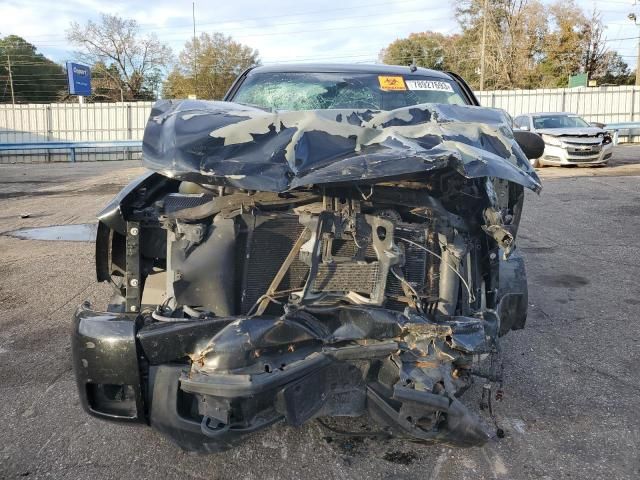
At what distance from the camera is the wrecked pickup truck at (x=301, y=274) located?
2141mm

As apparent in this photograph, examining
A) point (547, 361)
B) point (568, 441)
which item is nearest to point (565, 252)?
point (547, 361)

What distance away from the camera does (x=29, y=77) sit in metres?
44.5

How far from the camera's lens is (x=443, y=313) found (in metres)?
2.52

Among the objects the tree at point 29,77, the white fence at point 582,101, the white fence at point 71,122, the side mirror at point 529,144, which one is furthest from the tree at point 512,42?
the side mirror at point 529,144

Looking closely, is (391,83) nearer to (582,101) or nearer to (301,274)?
(301,274)

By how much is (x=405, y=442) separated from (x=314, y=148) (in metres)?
1.48

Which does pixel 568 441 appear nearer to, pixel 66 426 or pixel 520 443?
pixel 520 443

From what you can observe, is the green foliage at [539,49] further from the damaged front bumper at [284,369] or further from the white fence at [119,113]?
the damaged front bumper at [284,369]

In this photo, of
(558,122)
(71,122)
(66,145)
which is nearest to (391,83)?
(558,122)

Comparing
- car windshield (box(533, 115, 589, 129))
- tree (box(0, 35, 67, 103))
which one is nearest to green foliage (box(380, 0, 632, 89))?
car windshield (box(533, 115, 589, 129))

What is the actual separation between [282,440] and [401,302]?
35.8 inches

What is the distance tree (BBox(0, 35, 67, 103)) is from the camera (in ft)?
144

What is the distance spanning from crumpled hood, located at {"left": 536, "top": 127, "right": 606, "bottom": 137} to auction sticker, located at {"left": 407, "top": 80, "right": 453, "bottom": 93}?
11.0 meters

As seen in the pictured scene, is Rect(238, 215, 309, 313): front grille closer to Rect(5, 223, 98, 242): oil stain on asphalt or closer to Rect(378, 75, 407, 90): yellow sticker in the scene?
Rect(378, 75, 407, 90): yellow sticker
